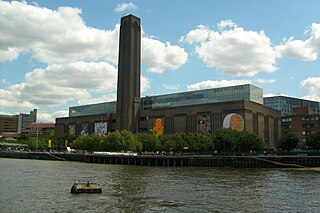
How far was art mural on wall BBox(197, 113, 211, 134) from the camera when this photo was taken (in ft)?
600

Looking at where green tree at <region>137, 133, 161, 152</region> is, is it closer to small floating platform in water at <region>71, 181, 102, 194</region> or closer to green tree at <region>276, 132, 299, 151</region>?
green tree at <region>276, 132, 299, 151</region>

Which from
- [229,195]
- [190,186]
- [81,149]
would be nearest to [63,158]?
[81,149]

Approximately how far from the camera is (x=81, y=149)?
191875 millimetres

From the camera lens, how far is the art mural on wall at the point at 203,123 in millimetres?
182762

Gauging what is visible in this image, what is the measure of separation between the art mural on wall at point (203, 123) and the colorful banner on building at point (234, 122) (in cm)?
943

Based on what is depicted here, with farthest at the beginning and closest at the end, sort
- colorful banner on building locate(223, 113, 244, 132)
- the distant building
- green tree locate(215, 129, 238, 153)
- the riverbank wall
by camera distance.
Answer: the distant building < colorful banner on building locate(223, 113, 244, 132) < green tree locate(215, 129, 238, 153) < the riverbank wall

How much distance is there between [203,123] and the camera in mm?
185000

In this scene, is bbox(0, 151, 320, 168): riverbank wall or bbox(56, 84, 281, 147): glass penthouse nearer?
bbox(0, 151, 320, 168): riverbank wall

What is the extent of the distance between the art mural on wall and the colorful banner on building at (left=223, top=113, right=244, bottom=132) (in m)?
9.43

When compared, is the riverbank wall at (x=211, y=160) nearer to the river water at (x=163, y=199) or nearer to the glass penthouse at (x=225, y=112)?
the glass penthouse at (x=225, y=112)

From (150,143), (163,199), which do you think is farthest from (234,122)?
(163,199)

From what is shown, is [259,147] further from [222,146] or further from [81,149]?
[81,149]

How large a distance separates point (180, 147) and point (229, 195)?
366 feet

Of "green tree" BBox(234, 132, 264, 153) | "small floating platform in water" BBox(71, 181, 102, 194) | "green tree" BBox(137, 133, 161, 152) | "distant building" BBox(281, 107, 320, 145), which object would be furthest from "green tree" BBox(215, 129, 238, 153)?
"small floating platform in water" BBox(71, 181, 102, 194)
